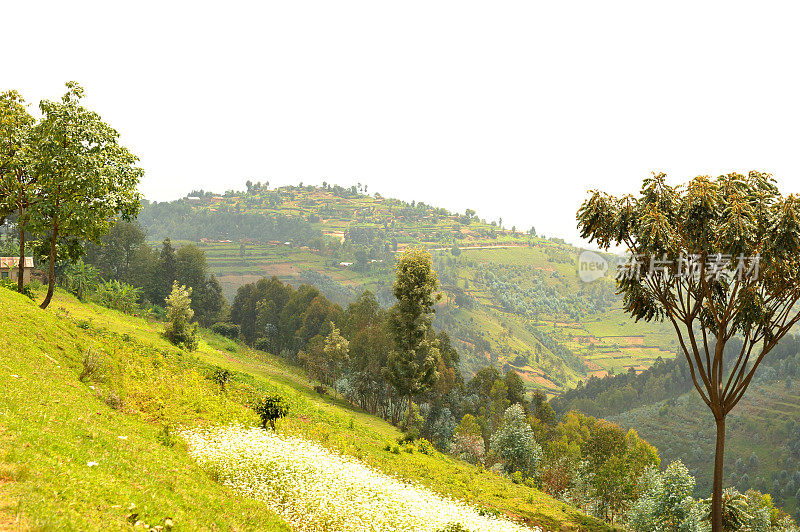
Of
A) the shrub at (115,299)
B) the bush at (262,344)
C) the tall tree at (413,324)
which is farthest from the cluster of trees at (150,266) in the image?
the tall tree at (413,324)

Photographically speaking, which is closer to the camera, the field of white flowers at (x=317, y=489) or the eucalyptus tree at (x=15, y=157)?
the field of white flowers at (x=317, y=489)

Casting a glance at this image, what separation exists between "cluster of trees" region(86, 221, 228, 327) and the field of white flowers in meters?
87.6

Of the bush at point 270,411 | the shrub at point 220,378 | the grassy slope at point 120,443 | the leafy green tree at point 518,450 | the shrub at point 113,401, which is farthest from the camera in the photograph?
the leafy green tree at point 518,450

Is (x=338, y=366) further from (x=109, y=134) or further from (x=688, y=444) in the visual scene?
(x=688, y=444)

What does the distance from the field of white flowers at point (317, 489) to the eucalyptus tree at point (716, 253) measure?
1255cm

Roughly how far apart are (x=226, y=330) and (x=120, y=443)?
90.7 metres

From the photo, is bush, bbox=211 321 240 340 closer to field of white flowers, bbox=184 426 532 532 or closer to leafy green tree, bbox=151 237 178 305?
leafy green tree, bbox=151 237 178 305

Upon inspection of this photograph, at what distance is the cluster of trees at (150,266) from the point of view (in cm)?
9794

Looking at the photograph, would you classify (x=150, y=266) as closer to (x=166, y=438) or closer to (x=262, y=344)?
(x=262, y=344)

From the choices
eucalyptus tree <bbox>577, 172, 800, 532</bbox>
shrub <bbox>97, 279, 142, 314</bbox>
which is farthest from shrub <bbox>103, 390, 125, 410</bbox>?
shrub <bbox>97, 279, 142, 314</bbox>

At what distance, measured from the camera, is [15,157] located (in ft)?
87.0

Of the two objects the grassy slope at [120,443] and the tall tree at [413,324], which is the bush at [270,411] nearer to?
the grassy slope at [120,443]

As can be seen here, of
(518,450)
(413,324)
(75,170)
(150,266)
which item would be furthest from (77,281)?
(518,450)

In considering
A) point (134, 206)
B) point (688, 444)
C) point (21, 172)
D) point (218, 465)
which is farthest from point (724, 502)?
point (688, 444)
